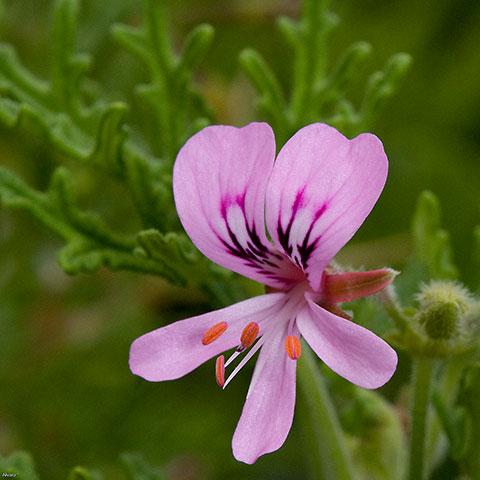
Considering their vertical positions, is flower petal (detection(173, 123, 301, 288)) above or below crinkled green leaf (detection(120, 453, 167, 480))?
above

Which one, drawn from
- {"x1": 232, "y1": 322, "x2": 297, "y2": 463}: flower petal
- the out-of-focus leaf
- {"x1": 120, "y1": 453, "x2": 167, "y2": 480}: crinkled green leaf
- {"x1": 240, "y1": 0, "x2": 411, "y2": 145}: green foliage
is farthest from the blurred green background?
{"x1": 232, "y1": 322, "x2": 297, "y2": 463}: flower petal

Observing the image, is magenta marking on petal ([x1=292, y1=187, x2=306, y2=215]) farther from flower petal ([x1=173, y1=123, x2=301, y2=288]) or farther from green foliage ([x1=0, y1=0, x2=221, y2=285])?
green foliage ([x1=0, y1=0, x2=221, y2=285])

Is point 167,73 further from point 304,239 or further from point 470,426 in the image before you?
point 470,426

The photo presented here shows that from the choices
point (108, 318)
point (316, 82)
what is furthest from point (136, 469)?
point (108, 318)

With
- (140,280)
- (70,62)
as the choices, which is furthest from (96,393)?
(70,62)

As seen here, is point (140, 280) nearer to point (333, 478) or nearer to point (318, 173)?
point (333, 478)

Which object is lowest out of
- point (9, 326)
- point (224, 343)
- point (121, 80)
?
point (224, 343)
